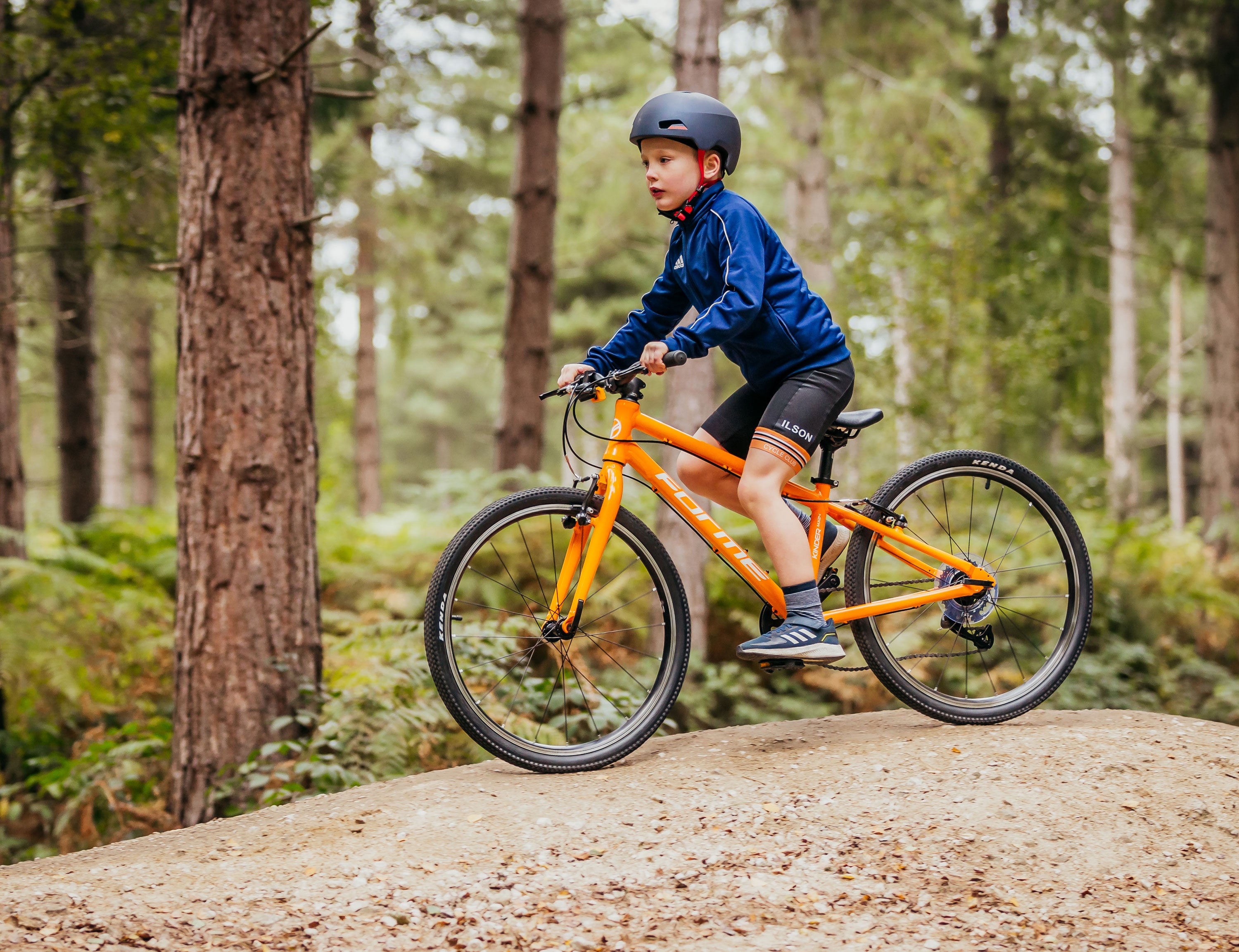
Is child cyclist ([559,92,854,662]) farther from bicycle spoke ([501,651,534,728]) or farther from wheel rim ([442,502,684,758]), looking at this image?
bicycle spoke ([501,651,534,728])

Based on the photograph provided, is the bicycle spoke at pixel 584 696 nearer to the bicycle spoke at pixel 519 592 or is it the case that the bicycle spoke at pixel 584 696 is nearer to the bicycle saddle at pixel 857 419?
the bicycle spoke at pixel 519 592

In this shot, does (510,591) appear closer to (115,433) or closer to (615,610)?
(615,610)

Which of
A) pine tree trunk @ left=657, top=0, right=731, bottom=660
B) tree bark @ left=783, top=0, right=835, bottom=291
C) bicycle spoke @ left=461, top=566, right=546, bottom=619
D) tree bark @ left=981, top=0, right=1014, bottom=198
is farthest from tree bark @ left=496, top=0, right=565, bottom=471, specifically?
tree bark @ left=981, top=0, right=1014, bottom=198

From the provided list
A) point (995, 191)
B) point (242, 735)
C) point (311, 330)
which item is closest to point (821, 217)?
point (995, 191)

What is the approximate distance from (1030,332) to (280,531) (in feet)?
26.2

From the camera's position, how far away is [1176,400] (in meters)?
24.4

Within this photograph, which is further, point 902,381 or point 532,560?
point 902,381

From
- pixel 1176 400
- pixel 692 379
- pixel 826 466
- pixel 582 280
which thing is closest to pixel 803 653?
pixel 826 466

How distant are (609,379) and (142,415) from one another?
14.2 metres

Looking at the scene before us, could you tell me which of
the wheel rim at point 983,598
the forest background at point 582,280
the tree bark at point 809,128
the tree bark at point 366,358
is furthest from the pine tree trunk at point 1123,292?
the tree bark at point 366,358

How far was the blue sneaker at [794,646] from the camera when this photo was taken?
11.4 ft

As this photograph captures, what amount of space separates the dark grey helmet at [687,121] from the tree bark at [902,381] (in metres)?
6.15

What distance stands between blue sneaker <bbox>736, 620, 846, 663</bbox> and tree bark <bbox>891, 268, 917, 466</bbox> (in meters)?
5.88

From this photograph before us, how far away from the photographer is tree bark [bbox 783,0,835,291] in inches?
479
